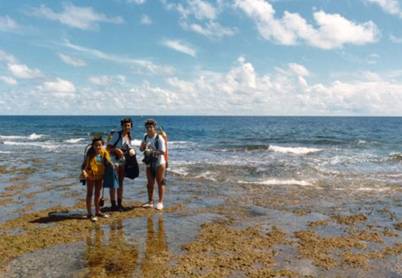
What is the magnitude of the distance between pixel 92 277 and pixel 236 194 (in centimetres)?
765

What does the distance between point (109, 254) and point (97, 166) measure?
258 cm

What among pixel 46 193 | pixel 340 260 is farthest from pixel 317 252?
pixel 46 193

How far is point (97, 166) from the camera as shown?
8859 millimetres

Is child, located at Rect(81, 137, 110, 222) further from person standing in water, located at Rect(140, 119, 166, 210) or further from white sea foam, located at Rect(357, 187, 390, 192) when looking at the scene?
white sea foam, located at Rect(357, 187, 390, 192)

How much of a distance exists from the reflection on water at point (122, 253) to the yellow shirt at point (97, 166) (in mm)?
1148

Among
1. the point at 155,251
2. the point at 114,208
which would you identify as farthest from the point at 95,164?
the point at 155,251

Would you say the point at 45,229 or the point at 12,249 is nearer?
the point at 12,249

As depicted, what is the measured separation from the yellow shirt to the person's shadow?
1.17m

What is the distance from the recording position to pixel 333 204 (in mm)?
11453

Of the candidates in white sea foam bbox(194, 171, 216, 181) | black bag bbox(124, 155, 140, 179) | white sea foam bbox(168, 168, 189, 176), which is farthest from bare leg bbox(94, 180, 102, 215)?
white sea foam bbox(168, 168, 189, 176)

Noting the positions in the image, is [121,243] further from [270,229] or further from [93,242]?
[270,229]

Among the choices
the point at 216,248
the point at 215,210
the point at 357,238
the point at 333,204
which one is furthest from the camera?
the point at 333,204

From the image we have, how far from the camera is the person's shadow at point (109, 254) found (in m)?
6.09

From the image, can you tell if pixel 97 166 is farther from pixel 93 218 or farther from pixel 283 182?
pixel 283 182
